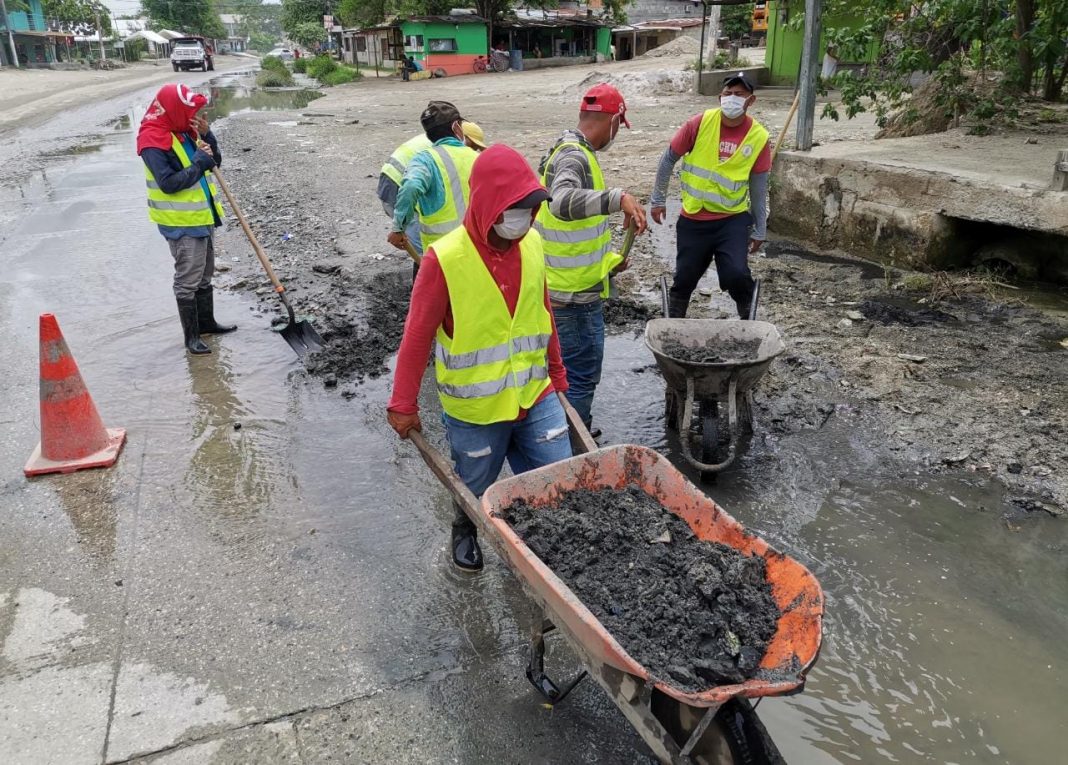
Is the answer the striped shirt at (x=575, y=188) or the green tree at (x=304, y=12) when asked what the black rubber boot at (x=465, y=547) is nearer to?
the striped shirt at (x=575, y=188)

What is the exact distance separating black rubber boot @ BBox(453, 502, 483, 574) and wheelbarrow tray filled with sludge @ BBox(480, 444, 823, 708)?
886 mm

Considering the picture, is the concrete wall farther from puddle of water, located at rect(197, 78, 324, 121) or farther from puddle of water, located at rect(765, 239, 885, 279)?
puddle of water, located at rect(197, 78, 324, 121)

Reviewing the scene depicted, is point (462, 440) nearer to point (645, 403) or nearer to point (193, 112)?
point (645, 403)

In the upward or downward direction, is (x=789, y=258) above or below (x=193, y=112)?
below

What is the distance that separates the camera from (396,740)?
8.64 feet

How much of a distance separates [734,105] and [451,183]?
1.87 m

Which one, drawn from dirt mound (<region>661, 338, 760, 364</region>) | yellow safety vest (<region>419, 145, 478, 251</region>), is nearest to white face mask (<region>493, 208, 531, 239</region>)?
dirt mound (<region>661, 338, 760, 364</region>)

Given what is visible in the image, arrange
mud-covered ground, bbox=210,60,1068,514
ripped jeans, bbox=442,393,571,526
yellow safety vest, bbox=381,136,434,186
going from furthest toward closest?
yellow safety vest, bbox=381,136,434,186
mud-covered ground, bbox=210,60,1068,514
ripped jeans, bbox=442,393,571,526

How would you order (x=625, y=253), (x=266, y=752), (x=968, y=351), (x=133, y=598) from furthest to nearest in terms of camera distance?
(x=968, y=351), (x=625, y=253), (x=133, y=598), (x=266, y=752)

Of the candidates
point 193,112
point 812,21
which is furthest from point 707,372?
point 812,21

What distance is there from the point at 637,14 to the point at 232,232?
1870 inches

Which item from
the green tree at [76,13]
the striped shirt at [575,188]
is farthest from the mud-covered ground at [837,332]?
the green tree at [76,13]

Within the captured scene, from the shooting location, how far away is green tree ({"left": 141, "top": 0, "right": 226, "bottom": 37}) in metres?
84.1

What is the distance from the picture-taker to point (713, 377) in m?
3.94
